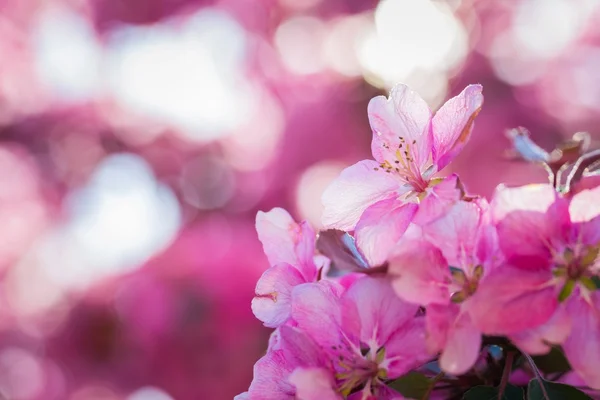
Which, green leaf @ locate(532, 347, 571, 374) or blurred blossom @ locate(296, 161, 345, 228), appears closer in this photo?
green leaf @ locate(532, 347, 571, 374)

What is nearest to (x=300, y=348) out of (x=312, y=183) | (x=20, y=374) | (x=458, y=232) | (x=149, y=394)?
(x=458, y=232)

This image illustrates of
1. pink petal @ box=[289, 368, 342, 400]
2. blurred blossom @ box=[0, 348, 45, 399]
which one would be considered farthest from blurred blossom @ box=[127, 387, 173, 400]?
pink petal @ box=[289, 368, 342, 400]

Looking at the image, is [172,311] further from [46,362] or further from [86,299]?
[46,362]

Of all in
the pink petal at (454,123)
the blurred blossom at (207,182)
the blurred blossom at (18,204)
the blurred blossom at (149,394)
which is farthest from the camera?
the blurred blossom at (207,182)

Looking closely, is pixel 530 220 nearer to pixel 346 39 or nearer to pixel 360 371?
pixel 360 371

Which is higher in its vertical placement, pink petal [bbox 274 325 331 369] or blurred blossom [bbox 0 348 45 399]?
pink petal [bbox 274 325 331 369]

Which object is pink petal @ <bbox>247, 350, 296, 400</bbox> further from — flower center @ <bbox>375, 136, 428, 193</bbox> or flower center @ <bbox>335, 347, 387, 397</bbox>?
flower center @ <bbox>375, 136, 428, 193</bbox>

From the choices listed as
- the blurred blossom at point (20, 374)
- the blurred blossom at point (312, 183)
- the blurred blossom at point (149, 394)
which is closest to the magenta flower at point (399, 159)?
the blurred blossom at point (149, 394)

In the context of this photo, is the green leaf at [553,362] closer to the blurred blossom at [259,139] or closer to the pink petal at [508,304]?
the pink petal at [508,304]
